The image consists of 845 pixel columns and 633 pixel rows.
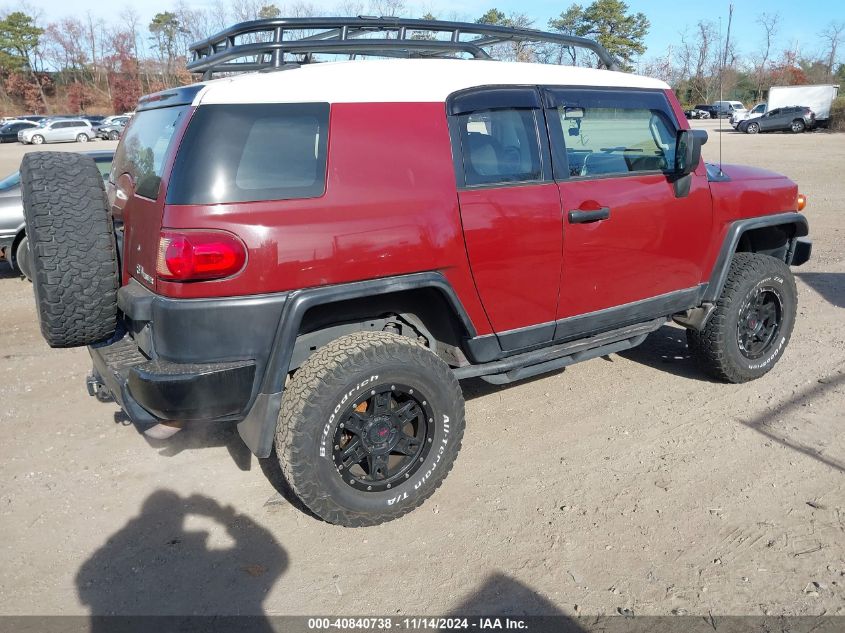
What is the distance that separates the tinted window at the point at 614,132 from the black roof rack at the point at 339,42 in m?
0.49

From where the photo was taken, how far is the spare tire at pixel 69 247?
3.00 m

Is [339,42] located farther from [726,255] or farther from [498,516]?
[726,255]

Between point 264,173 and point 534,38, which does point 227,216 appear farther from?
point 534,38

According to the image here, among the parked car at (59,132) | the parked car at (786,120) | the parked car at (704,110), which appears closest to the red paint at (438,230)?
the parked car at (786,120)

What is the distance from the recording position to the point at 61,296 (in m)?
3.04

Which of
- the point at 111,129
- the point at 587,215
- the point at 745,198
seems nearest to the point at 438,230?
the point at 587,215

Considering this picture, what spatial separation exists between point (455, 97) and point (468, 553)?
85.4 inches

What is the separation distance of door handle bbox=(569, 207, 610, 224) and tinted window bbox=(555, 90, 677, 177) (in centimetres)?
22

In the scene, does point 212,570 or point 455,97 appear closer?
point 212,570

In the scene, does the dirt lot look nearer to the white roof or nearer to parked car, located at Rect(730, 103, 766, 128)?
the white roof

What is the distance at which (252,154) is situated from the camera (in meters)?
2.86

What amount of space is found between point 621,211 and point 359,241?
5.47 ft

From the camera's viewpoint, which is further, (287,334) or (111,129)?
(111,129)

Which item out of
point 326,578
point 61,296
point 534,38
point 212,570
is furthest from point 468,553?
point 534,38
